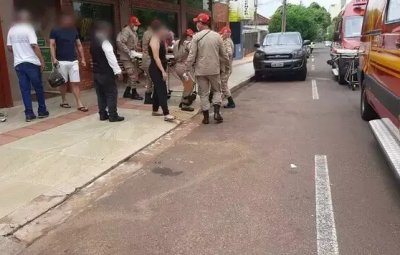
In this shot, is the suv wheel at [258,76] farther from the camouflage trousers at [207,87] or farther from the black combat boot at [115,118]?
the black combat boot at [115,118]

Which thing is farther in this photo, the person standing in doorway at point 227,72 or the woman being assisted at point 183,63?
the person standing in doorway at point 227,72

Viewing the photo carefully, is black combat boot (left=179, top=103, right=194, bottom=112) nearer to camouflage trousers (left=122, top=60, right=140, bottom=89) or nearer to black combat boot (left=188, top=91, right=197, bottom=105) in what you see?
black combat boot (left=188, top=91, right=197, bottom=105)

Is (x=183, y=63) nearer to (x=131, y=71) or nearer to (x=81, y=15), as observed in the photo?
(x=131, y=71)

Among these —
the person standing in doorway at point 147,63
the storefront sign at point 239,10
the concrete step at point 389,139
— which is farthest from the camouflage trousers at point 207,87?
the storefront sign at point 239,10

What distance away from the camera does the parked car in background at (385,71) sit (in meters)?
4.66

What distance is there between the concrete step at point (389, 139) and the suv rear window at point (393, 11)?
121 cm

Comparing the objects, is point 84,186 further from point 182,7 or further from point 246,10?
point 246,10

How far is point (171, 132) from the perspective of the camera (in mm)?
7340

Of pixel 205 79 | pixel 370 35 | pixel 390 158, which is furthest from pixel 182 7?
pixel 390 158

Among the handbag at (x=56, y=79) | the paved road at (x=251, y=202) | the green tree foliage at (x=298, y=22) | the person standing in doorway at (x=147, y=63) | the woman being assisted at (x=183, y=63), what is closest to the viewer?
the paved road at (x=251, y=202)

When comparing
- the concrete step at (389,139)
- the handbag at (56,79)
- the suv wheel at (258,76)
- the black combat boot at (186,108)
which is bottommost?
the suv wheel at (258,76)

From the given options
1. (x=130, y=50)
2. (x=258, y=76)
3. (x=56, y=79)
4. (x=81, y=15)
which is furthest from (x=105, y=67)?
(x=258, y=76)

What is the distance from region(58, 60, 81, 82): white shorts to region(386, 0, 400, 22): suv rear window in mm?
5478

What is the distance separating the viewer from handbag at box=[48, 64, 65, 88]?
791cm
